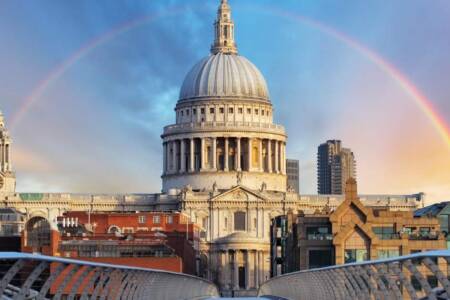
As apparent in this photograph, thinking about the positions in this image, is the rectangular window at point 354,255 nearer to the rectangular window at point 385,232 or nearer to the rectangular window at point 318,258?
the rectangular window at point 385,232

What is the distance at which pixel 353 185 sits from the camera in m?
116

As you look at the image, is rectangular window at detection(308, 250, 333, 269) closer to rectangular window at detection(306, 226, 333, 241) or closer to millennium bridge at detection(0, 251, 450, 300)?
rectangular window at detection(306, 226, 333, 241)

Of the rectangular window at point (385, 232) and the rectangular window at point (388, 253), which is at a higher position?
the rectangular window at point (385, 232)

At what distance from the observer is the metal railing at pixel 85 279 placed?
120ft

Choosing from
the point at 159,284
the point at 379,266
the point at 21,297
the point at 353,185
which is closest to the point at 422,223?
the point at 353,185

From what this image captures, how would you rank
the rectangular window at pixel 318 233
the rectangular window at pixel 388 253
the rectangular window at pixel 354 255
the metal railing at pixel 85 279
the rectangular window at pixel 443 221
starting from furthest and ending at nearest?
the rectangular window at pixel 443 221, the rectangular window at pixel 318 233, the rectangular window at pixel 354 255, the rectangular window at pixel 388 253, the metal railing at pixel 85 279

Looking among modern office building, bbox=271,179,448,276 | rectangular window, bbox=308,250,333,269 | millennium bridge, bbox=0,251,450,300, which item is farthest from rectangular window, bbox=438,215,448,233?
millennium bridge, bbox=0,251,450,300

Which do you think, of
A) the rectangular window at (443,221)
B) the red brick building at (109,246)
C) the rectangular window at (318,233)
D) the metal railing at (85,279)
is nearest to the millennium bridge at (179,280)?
the metal railing at (85,279)

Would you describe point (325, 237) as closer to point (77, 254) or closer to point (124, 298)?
point (77, 254)

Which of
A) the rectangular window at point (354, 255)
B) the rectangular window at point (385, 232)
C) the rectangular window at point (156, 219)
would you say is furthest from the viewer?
the rectangular window at point (156, 219)

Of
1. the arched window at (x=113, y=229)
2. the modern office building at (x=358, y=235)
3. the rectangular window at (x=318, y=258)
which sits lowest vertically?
the rectangular window at (x=318, y=258)

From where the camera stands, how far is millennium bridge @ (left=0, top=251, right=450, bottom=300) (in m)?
36.8

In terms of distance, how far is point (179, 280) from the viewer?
84812mm

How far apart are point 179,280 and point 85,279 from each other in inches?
585
